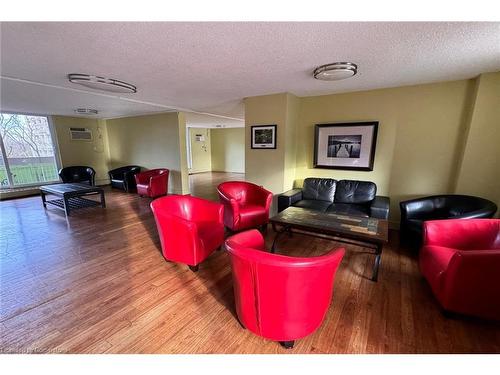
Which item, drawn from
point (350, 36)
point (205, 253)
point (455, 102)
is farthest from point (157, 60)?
point (455, 102)

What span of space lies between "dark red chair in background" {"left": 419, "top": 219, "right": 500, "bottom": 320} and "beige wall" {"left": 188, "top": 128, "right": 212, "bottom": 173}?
9206 mm

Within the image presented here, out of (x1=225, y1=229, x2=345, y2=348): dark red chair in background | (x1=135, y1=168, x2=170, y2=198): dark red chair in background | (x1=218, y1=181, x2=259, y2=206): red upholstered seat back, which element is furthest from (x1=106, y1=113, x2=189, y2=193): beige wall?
(x1=225, y1=229, x2=345, y2=348): dark red chair in background

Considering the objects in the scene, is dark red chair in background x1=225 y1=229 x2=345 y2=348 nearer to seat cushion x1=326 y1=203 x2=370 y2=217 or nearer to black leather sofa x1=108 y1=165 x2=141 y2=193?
seat cushion x1=326 y1=203 x2=370 y2=217

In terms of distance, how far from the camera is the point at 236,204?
3.09 meters

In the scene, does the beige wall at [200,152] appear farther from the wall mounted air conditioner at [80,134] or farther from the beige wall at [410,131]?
the beige wall at [410,131]

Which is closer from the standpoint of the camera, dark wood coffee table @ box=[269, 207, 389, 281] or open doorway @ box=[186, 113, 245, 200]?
dark wood coffee table @ box=[269, 207, 389, 281]

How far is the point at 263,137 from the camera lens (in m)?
3.95

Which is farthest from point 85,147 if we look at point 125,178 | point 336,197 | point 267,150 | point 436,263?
point 436,263

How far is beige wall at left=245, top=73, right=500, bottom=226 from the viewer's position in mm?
2752

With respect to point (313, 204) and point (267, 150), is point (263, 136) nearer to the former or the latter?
point (267, 150)

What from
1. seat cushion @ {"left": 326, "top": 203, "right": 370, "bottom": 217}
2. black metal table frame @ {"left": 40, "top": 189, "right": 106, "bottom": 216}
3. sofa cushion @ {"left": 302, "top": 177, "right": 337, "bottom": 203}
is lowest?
black metal table frame @ {"left": 40, "top": 189, "right": 106, "bottom": 216}

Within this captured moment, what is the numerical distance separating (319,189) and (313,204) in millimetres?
419
